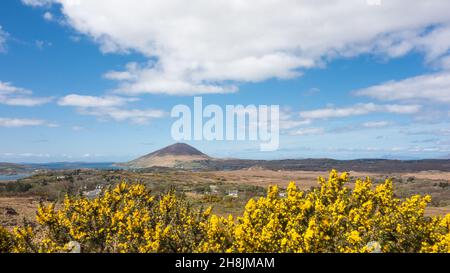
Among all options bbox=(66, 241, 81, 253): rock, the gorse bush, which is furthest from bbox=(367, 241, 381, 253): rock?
bbox=(66, 241, 81, 253): rock

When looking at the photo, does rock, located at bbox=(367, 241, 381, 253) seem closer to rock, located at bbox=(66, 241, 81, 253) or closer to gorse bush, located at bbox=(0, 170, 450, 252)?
gorse bush, located at bbox=(0, 170, 450, 252)

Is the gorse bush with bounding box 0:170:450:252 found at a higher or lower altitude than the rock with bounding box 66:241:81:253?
higher

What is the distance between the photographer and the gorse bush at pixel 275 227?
381 inches

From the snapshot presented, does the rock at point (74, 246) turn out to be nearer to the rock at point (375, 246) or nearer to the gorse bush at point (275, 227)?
the gorse bush at point (275, 227)

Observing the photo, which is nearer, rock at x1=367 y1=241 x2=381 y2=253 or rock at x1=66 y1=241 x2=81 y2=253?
rock at x1=367 y1=241 x2=381 y2=253

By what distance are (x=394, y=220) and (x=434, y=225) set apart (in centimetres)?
114

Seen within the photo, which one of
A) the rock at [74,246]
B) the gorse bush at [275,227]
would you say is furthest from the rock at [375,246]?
the rock at [74,246]

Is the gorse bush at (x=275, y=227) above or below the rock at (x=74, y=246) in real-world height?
above

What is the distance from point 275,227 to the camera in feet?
33.3

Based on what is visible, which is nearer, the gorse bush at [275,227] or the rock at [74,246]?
the gorse bush at [275,227]

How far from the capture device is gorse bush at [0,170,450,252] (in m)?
9.68

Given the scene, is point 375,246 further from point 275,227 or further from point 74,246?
point 74,246
